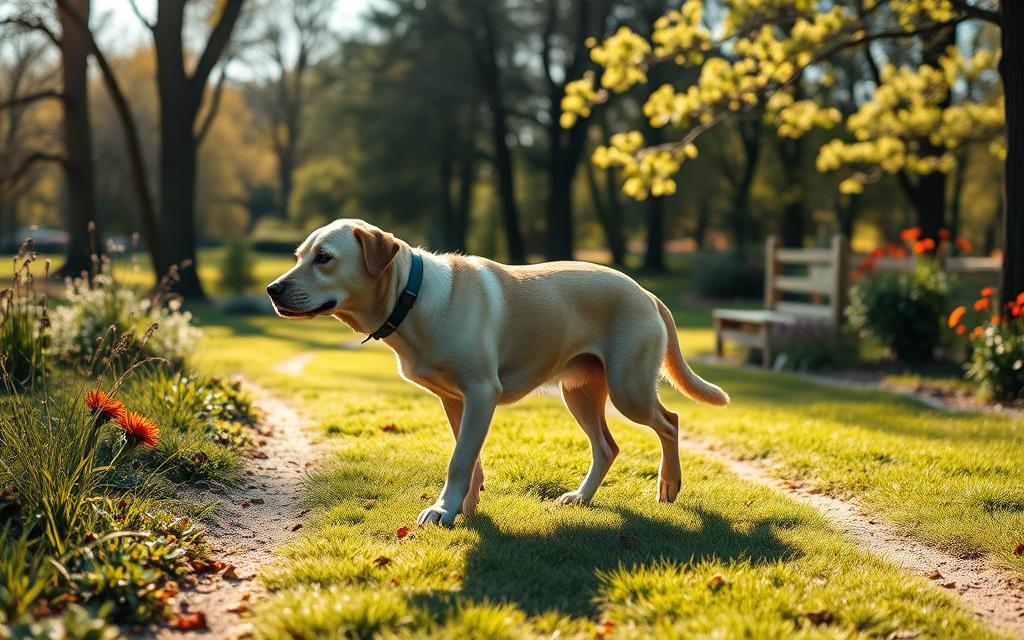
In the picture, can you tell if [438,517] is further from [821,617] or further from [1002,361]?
[1002,361]

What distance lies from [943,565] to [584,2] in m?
26.7

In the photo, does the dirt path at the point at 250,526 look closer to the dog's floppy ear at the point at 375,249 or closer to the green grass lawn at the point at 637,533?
the green grass lawn at the point at 637,533

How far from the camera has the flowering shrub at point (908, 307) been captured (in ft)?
40.1

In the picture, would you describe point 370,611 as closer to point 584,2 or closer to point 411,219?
point 584,2

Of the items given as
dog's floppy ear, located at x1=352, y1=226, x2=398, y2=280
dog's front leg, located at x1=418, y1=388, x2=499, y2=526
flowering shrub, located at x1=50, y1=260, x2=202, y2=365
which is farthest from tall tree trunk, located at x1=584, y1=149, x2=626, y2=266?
dog's floppy ear, located at x1=352, y1=226, x2=398, y2=280

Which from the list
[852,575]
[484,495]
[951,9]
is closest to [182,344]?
[484,495]

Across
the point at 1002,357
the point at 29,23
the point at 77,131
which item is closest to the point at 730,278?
the point at 77,131

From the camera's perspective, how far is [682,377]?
5781 mm

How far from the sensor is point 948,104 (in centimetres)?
1767

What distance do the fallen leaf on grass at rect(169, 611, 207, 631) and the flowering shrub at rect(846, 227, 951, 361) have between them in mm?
10600

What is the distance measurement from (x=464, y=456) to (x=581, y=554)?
2.63ft

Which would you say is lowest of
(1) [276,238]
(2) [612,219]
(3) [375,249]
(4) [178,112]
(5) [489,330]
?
(5) [489,330]

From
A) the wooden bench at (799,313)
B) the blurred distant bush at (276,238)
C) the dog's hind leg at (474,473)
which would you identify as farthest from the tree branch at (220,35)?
the blurred distant bush at (276,238)

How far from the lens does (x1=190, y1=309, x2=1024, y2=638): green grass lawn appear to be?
3686mm
